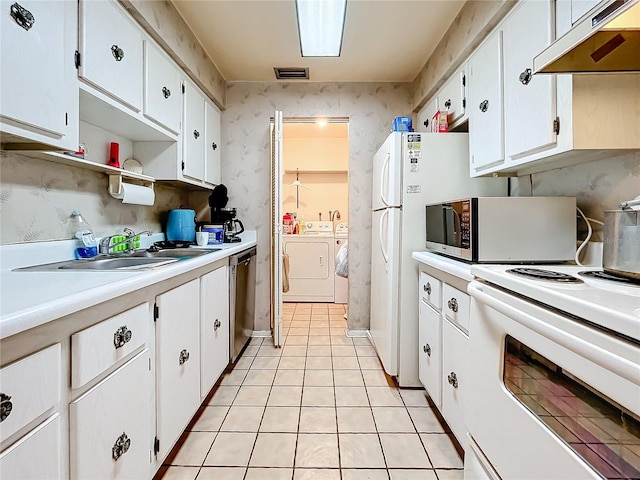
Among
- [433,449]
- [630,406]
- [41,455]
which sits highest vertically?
[630,406]

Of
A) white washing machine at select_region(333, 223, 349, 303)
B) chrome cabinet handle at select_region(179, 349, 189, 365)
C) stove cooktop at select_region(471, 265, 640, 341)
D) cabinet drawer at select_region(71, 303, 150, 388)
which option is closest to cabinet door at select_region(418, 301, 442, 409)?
stove cooktop at select_region(471, 265, 640, 341)

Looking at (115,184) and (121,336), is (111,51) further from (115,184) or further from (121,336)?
(121,336)

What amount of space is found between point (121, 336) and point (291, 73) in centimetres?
261

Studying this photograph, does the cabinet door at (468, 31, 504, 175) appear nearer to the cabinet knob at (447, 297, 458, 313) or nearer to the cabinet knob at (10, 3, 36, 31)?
the cabinet knob at (447, 297, 458, 313)

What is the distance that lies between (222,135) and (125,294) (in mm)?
2392

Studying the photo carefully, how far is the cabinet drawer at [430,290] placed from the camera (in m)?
1.70

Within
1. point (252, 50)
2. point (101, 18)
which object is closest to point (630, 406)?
point (101, 18)

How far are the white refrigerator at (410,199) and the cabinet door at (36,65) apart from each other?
1632mm

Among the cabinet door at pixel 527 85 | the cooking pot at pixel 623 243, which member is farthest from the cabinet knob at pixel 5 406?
the cabinet door at pixel 527 85

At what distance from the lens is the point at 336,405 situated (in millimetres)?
1917

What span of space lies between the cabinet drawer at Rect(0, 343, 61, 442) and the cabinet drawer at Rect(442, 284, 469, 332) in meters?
1.38

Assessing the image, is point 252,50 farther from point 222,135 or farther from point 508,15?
point 508,15

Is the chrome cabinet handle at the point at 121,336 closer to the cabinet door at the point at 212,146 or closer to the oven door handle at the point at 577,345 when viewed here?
the oven door handle at the point at 577,345

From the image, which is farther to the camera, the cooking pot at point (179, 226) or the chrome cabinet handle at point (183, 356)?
the cooking pot at point (179, 226)
